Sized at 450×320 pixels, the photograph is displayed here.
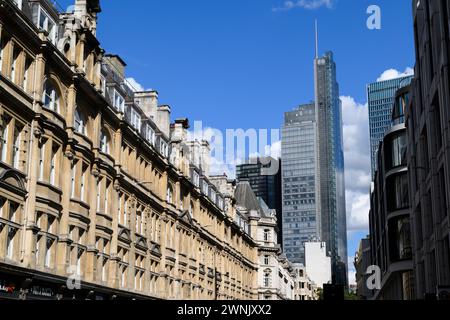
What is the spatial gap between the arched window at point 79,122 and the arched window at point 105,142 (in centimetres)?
303

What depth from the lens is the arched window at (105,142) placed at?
146ft

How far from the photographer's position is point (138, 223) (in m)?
51.4

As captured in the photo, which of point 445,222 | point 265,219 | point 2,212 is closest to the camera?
point 2,212

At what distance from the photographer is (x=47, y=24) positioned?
36.7 metres

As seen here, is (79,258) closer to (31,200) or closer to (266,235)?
(31,200)

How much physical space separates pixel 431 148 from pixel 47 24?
74.3ft

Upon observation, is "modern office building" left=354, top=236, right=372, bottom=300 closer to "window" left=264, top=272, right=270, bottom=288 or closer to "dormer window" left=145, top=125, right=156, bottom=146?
"window" left=264, top=272, right=270, bottom=288

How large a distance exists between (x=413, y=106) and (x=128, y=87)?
74.2ft

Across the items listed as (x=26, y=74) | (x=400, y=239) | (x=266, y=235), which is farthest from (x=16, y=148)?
(x=266, y=235)

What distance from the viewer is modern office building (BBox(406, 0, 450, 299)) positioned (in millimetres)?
32688

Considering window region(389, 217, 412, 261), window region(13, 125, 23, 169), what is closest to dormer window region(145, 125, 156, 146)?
window region(389, 217, 412, 261)
